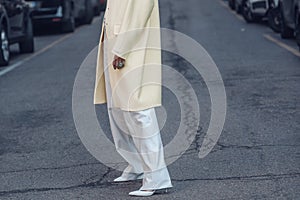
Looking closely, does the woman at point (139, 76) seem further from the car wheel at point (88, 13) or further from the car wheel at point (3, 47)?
the car wheel at point (88, 13)

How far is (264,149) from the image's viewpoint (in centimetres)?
727

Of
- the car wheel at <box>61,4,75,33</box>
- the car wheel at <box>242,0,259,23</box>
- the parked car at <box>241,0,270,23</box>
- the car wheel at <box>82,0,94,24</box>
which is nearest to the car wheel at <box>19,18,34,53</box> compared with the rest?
the car wheel at <box>61,4,75,33</box>

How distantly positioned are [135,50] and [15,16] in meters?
10.9

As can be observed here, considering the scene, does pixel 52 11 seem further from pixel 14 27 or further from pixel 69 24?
pixel 14 27

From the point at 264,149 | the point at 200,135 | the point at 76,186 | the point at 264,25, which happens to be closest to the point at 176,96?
the point at 200,135

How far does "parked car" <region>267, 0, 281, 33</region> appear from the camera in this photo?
18.2 metres

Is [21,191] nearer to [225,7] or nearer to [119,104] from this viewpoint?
[119,104]

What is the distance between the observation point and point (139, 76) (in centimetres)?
575

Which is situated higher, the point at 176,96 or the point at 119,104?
the point at 119,104

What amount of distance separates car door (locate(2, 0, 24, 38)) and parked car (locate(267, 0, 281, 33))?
219 inches

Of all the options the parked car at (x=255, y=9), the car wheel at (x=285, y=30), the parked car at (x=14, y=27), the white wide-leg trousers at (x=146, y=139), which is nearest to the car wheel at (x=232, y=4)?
the parked car at (x=255, y=9)

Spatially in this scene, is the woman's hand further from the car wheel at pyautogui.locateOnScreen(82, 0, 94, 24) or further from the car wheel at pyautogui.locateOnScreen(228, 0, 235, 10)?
the car wheel at pyautogui.locateOnScreen(228, 0, 235, 10)

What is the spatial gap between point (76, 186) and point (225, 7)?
85.3 feet

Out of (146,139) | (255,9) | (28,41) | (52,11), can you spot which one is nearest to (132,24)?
(146,139)
